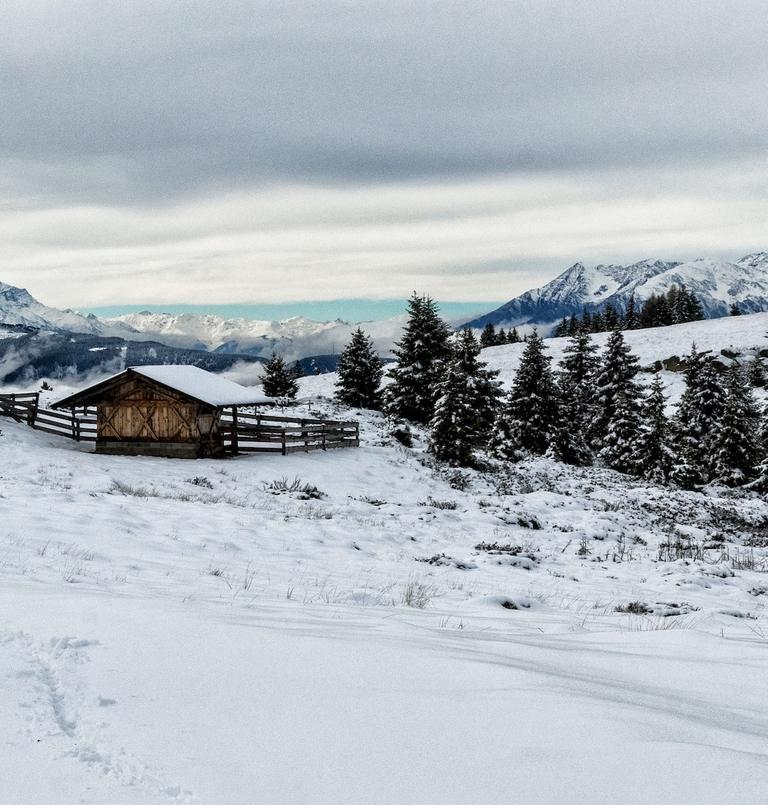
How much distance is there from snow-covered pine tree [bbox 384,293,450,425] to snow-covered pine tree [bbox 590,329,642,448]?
35.1ft

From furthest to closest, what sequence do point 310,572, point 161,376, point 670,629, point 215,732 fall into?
point 161,376, point 310,572, point 670,629, point 215,732

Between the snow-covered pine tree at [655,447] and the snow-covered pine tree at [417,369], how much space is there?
12.5 metres

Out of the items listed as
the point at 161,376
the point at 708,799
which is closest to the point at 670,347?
the point at 161,376

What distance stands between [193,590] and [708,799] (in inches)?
192

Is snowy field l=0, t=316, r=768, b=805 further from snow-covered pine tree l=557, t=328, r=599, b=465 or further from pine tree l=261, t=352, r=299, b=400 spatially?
pine tree l=261, t=352, r=299, b=400

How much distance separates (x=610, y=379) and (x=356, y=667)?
132ft

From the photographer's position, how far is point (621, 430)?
36.2 metres

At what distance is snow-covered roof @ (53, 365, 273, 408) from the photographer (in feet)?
80.9

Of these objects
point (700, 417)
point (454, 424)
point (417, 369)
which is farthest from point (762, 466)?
point (417, 369)

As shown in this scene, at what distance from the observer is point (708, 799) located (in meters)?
2.08

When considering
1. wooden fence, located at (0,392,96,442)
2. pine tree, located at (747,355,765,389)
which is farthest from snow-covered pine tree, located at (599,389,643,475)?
wooden fence, located at (0,392,96,442)

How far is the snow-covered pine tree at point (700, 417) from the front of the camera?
114ft

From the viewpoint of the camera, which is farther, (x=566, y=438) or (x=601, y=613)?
(x=566, y=438)

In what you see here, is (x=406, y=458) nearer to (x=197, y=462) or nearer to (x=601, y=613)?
(x=197, y=462)
